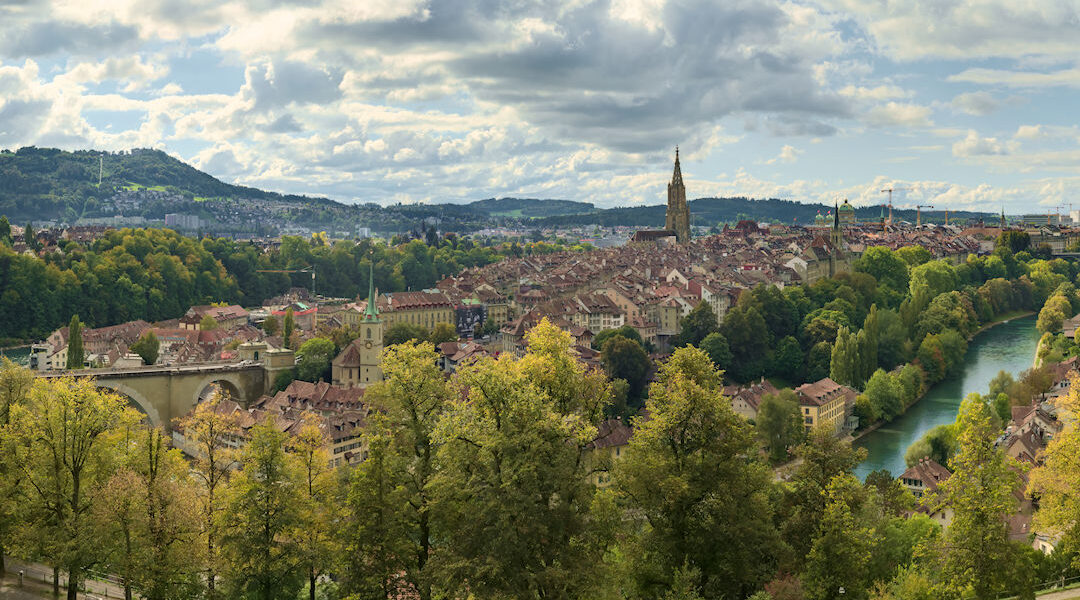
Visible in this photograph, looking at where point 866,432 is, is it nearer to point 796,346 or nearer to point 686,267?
point 796,346

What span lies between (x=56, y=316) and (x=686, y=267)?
5348 centimetres

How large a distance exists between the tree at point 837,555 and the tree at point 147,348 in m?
53.7

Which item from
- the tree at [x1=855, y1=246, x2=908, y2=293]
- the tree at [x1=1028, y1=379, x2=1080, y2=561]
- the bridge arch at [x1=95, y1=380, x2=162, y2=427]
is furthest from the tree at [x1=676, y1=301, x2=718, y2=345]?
the tree at [x1=1028, y1=379, x2=1080, y2=561]

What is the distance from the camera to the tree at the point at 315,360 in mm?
56031

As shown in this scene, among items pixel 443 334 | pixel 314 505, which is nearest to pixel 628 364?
pixel 443 334

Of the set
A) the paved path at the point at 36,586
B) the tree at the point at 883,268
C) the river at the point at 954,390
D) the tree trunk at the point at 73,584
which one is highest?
the tree at the point at 883,268

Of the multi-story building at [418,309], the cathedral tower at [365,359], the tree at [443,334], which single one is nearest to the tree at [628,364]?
the cathedral tower at [365,359]

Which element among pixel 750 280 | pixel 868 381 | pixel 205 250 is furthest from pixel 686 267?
pixel 205 250

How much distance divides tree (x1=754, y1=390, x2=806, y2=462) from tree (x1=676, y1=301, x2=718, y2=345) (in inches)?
729

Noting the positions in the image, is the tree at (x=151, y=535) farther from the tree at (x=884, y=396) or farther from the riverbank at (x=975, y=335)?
the tree at (x=884, y=396)

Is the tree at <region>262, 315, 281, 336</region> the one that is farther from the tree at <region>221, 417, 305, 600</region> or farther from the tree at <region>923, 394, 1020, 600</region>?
the tree at <region>923, 394, 1020, 600</region>

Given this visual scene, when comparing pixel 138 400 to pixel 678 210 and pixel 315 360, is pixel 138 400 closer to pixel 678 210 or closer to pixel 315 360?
pixel 315 360

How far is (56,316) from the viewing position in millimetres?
82062

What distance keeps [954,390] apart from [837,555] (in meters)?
44.5
